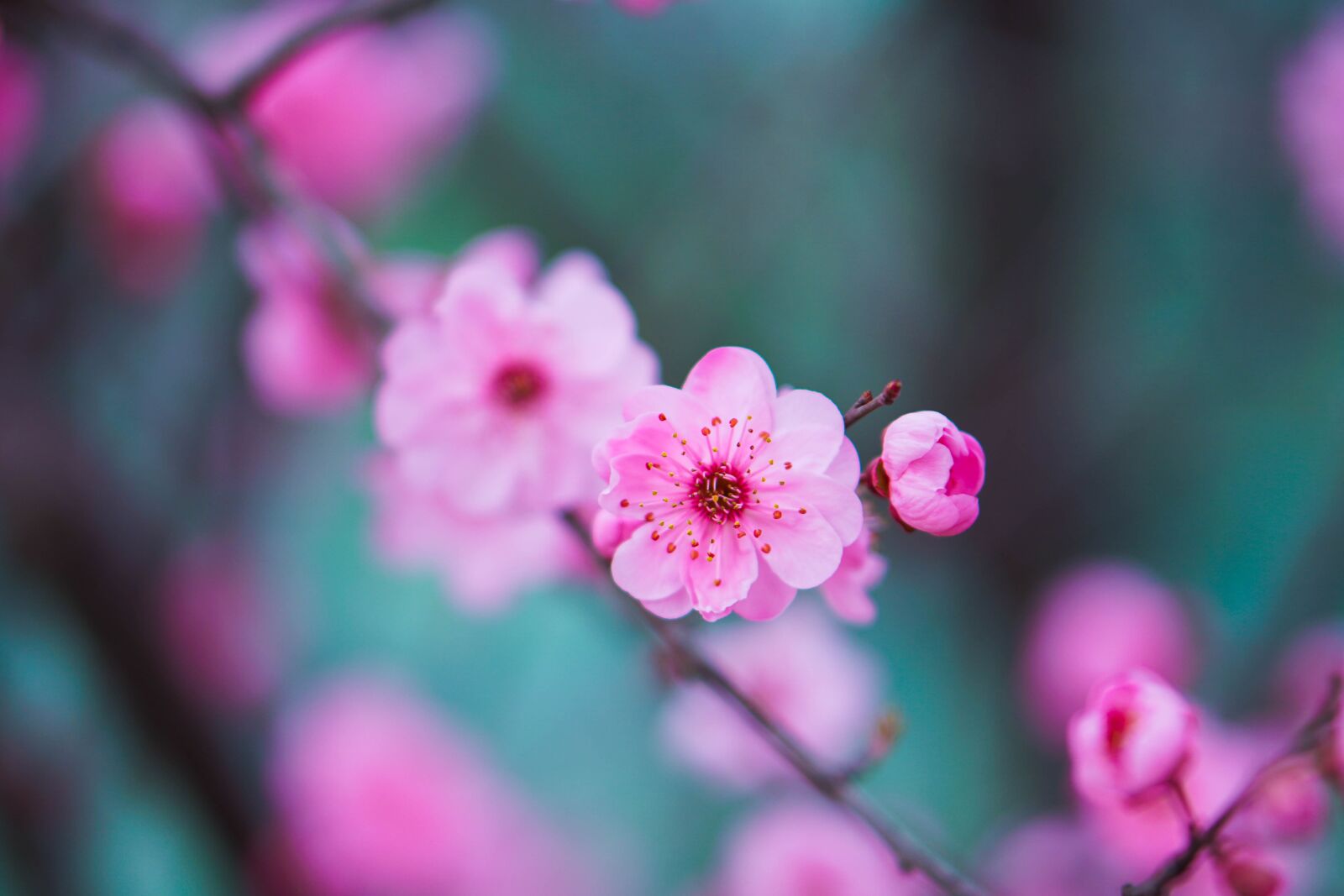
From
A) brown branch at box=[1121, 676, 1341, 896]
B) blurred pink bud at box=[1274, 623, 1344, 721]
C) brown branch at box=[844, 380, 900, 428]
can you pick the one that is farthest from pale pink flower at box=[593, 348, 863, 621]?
blurred pink bud at box=[1274, 623, 1344, 721]

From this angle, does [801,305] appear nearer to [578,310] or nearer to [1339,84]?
[1339,84]

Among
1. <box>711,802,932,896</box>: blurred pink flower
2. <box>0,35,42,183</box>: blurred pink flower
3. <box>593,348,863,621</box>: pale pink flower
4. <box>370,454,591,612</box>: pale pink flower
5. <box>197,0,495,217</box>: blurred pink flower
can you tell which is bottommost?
<box>593,348,863,621</box>: pale pink flower

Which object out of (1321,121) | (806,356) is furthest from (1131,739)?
(1321,121)

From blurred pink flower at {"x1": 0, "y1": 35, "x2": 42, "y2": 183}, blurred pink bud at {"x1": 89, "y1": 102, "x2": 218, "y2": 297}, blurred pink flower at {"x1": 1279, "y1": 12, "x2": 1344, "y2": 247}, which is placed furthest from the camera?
blurred pink flower at {"x1": 1279, "y1": 12, "x2": 1344, "y2": 247}

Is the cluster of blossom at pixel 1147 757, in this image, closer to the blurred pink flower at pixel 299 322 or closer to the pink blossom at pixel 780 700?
the pink blossom at pixel 780 700

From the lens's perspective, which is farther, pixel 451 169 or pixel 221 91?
pixel 451 169

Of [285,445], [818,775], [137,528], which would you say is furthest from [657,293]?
[818,775]

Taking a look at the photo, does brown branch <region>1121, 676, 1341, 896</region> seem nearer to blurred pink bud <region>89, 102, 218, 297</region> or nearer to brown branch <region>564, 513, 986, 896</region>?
brown branch <region>564, 513, 986, 896</region>
